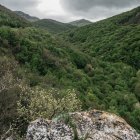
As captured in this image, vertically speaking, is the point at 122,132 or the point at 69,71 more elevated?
the point at 122,132

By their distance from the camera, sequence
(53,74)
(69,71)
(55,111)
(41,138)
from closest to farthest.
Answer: (41,138) < (55,111) < (53,74) < (69,71)

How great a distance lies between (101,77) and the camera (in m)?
156

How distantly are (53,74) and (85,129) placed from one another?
9631 centimetres

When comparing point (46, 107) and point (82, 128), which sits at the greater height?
point (82, 128)

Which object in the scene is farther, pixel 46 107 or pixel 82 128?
pixel 46 107

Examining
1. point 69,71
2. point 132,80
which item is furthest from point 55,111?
point 132,80

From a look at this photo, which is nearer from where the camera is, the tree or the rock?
the rock

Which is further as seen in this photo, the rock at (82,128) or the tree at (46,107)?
the tree at (46,107)

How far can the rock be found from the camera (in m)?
35.7

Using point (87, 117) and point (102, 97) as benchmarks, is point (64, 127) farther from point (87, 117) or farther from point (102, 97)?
point (102, 97)

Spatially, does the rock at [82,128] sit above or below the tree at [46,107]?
above

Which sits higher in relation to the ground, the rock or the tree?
the rock

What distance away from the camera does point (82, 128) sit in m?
36.4

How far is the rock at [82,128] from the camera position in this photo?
117 ft
